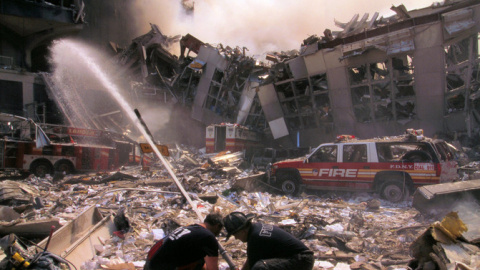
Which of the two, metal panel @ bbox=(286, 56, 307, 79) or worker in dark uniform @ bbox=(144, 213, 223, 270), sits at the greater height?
metal panel @ bbox=(286, 56, 307, 79)

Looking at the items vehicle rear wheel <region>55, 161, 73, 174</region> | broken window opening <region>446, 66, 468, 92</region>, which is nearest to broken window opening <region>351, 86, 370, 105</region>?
broken window opening <region>446, 66, 468, 92</region>

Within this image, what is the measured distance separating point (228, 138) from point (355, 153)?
33.4 feet

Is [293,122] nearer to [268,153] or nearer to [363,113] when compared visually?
[268,153]

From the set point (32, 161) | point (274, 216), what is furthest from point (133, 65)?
point (274, 216)

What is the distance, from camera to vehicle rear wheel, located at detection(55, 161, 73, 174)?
13.5 m

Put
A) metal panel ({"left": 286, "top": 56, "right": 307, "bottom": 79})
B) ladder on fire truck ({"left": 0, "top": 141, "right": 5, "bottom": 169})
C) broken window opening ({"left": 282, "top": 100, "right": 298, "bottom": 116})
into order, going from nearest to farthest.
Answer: ladder on fire truck ({"left": 0, "top": 141, "right": 5, "bottom": 169}) < metal panel ({"left": 286, "top": 56, "right": 307, "bottom": 79}) < broken window opening ({"left": 282, "top": 100, "right": 298, "bottom": 116})

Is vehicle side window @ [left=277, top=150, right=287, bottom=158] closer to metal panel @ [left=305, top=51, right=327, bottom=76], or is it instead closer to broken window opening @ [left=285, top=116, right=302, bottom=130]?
broken window opening @ [left=285, top=116, right=302, bottom=130]

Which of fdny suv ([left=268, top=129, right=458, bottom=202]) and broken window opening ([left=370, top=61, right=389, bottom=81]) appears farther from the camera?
broken window opening ([left=370, top=61, right=389, bottom=81])

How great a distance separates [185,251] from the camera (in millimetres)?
2707

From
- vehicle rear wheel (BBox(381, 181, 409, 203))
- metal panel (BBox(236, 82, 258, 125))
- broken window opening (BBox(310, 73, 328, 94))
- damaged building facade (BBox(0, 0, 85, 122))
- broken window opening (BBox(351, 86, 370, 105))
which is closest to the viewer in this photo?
vehicle rear wheel (BBox(381, 181, 409, 203))

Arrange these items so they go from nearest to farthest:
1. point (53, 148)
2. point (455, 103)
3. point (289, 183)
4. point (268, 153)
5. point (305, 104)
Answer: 1. point (289, 183)
2. point (53, 148)
3. point (455, 103)
4. point (268, 153)
5. point (305, 104)

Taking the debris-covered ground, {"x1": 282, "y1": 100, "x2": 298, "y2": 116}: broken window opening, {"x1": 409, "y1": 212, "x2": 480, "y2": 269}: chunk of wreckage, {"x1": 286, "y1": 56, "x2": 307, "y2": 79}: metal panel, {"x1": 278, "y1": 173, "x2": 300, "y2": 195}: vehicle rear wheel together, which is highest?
{"x1": 286, "y1": 56, "x2": 307, "y2": 79}: metal panel

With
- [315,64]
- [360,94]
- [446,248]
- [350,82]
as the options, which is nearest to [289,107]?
[315,64]

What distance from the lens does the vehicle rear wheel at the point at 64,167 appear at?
13.5m
